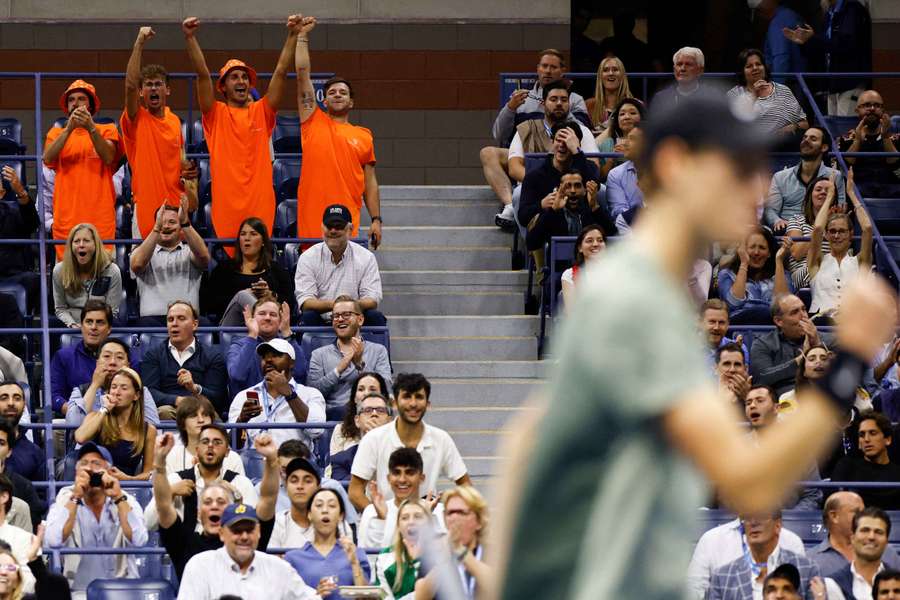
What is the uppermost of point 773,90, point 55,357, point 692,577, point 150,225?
point 773,90

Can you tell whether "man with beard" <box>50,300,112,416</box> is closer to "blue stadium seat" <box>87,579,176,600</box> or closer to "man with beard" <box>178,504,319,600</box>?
"blue stadium seat" <box>87,579,176,600</box>

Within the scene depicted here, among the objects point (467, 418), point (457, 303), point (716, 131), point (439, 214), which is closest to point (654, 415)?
point (716, 131)

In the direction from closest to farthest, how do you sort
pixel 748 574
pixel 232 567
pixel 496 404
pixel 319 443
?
pixel 232 567
pixel 748 574
pixel 319 443
pixel 496 404

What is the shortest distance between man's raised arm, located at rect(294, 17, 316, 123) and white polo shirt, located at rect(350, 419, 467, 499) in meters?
3.61

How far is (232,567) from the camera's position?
8.71 meters

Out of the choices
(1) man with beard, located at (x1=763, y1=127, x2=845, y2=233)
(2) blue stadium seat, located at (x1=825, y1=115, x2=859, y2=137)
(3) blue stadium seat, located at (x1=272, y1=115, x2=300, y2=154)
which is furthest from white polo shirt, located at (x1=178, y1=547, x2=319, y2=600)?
(2) blue stadium seat, located at (x1=825, y1=115, x2=859, y2=137)

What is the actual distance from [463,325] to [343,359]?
2214 millimetres

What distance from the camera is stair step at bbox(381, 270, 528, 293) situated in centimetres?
1377

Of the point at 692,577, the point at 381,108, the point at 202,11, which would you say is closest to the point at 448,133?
the point at 381,108

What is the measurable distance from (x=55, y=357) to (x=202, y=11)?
21.0 ft

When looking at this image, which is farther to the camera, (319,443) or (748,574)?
(319,443)

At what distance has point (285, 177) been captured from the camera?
1438 centimetres

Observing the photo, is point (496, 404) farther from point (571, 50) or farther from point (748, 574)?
point (571, 50)

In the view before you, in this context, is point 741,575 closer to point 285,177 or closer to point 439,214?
point 439,214
